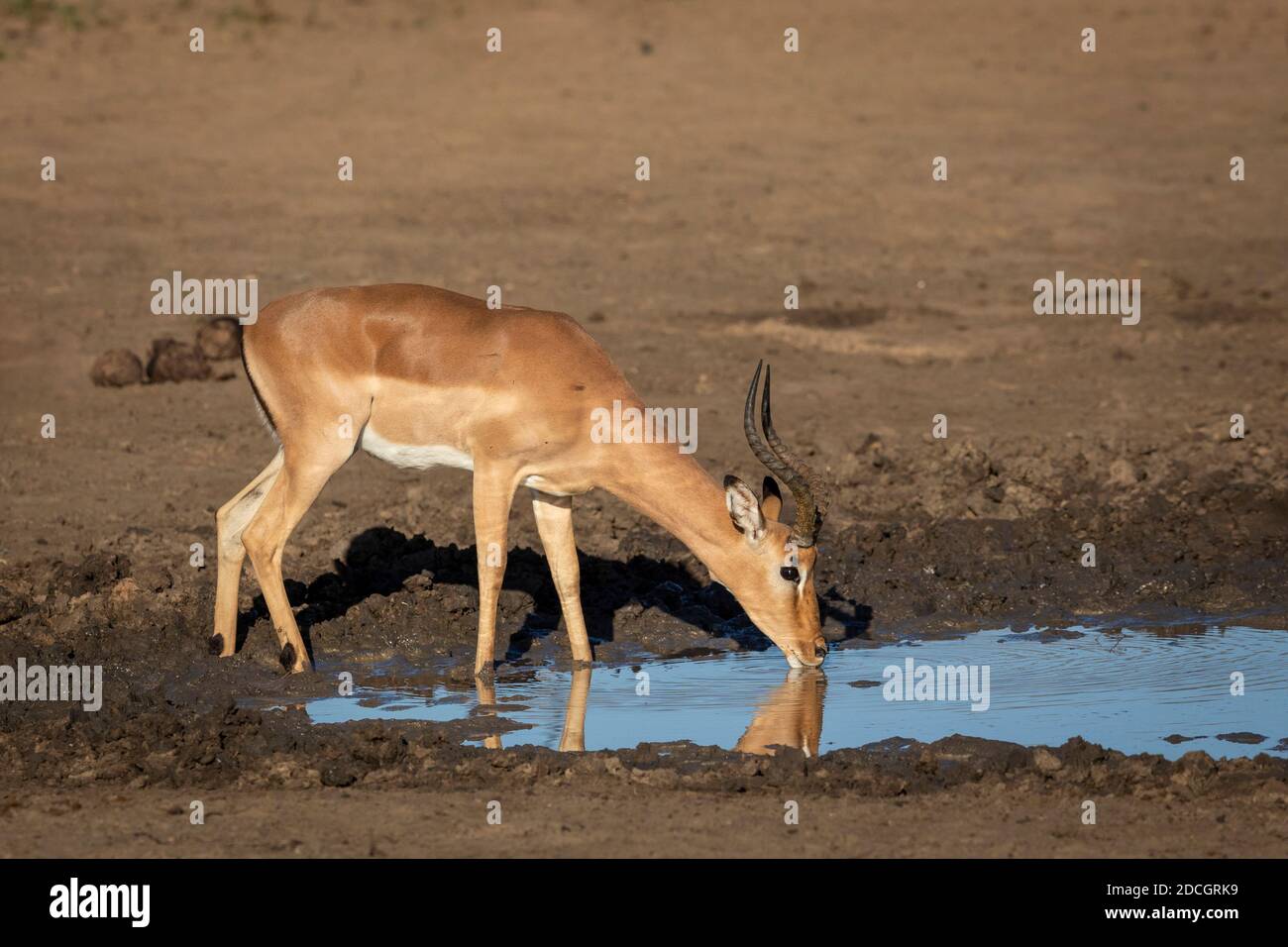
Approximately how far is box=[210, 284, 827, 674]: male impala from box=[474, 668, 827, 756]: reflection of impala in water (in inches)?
5.9

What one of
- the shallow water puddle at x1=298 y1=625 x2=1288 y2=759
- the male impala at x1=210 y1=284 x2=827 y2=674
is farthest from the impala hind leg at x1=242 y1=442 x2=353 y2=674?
the shallow water puddle at x1=298 y1=625 x2=1288 y2=759

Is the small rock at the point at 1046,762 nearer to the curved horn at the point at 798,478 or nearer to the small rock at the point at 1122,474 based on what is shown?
the curved horn at the point at 798,478

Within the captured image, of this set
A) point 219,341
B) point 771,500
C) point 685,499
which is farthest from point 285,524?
point 219,341

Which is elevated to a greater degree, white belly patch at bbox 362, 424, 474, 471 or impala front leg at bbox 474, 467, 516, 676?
white belly patch at bbox 362, 424, 474, 471

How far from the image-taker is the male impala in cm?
980

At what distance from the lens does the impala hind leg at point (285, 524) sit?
991cm

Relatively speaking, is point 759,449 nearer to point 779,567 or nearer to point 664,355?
point 779,567

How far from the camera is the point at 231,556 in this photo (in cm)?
1022

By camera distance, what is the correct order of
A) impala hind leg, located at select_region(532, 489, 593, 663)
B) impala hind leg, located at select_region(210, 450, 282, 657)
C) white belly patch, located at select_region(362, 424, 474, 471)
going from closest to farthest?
white belly patch, located at select_region(362, 424, 474, 471), impala hind leg, located at select_region(210, 450, 282, 657), impala hind leg, located at select_region(532, 489, 593, 663)

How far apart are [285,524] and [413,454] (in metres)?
0.75

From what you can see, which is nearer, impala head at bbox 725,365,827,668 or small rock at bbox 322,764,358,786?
small rock at bbox 322,764,358,786

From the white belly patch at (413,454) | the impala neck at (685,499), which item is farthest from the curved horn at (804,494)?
the white belly patch at (413,454)

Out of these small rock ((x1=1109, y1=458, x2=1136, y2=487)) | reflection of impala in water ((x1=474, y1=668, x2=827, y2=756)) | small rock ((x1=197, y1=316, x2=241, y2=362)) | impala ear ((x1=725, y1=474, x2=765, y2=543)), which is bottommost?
reflection of impala in water ((x1=474, y1=668, x2=827, y2=756))

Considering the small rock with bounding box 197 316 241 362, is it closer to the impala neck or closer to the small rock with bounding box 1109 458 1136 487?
the impala neck
